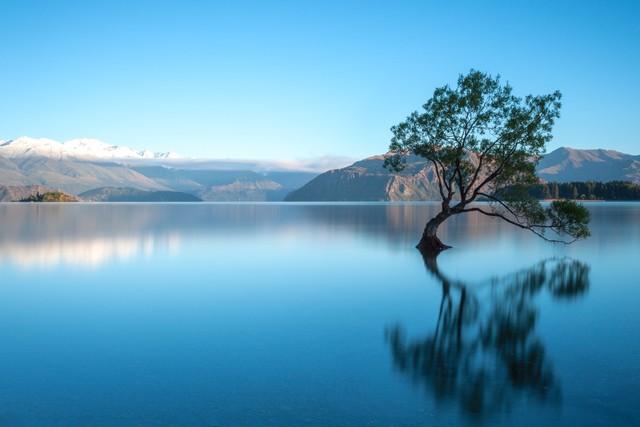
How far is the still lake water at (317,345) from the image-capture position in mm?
10922

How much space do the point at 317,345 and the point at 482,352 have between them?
15.9 feet

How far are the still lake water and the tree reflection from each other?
0.06 metres

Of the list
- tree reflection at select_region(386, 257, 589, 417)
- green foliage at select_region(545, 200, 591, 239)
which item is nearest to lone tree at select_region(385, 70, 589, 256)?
green foliage at select_region(545, 200, 591, 239)

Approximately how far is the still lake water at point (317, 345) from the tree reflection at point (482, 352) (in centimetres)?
6

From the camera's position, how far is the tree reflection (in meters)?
11.9

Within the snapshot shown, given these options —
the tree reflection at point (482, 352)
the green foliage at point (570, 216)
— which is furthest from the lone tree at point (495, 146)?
the tree reflection at point (482, 352)

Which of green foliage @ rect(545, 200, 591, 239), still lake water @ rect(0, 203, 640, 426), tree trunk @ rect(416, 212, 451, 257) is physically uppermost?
green foliage @ rect(545, 200, 591, 239)

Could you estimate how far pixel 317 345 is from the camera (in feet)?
51.6

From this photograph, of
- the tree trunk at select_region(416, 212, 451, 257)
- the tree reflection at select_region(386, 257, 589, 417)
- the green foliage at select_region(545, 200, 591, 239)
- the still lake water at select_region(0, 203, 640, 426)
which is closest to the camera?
the still lake water at select_region(0, 203, 640, 426)

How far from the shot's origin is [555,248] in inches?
1921

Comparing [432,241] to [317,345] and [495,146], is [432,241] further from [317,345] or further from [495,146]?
[317,345]

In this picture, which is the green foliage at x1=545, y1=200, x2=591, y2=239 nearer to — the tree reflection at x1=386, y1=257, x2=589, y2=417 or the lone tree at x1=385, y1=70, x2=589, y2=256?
the lone tree at x1=385, y1=70, x2=589, y2=256

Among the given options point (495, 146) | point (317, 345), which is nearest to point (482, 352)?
point (317, 345)

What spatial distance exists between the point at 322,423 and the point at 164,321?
34.1ft
